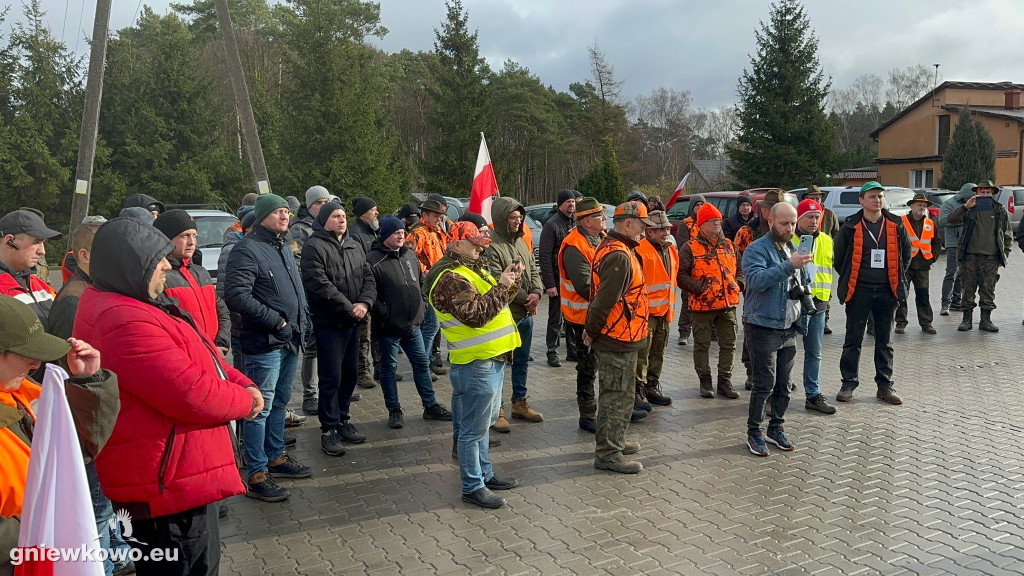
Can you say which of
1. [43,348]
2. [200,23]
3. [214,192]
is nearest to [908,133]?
[214,192]

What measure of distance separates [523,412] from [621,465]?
1.58 meters

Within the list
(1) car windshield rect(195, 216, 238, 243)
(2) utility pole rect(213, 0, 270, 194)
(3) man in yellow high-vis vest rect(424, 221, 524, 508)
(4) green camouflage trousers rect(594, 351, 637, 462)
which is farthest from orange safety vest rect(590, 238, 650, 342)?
(2) utility pole rect(213, 0, 270, 194)

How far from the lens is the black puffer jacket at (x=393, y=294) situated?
682cm

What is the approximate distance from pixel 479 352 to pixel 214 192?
33.9 meters

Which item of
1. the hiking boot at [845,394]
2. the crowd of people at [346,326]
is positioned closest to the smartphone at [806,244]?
the crowd of people at [346,326]

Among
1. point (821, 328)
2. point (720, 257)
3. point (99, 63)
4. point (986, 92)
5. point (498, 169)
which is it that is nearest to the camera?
point (821, 328)

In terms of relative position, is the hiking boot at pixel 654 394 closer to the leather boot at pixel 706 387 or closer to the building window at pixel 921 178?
the leather boot at pixel 706 387

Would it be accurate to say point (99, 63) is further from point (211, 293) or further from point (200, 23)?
point (200, 23)

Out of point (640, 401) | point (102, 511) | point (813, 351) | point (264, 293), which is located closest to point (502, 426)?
point (640, 401)

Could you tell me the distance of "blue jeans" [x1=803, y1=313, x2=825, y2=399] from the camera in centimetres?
720

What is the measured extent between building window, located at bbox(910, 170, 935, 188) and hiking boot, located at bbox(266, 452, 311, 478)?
45486mm

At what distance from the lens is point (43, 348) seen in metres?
2.49

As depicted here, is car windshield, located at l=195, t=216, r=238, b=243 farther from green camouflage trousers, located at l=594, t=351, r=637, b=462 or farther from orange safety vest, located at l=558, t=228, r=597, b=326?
green camouflage trousers, located at l=594, t=351, r=637, b=462

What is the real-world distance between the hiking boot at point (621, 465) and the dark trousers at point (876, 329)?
3101 millimetres
